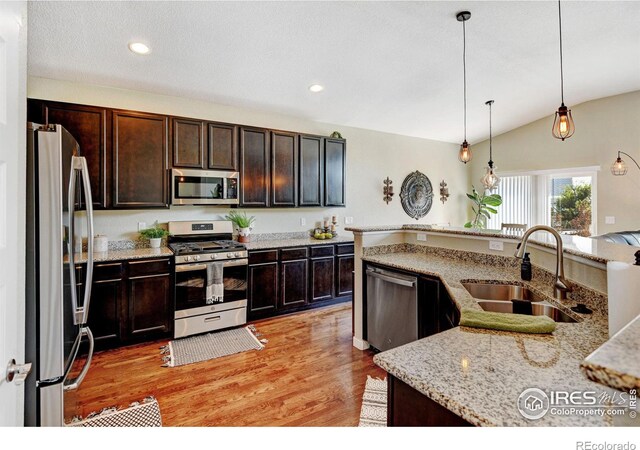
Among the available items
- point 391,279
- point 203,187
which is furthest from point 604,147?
point 203,187

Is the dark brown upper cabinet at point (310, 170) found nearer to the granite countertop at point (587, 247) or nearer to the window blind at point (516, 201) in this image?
the granite countertop at point (587, 247)

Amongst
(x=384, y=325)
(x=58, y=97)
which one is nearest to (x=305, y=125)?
(x=58, y=97)

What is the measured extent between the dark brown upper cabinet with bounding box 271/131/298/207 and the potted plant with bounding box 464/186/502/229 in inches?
148

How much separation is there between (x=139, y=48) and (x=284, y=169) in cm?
202

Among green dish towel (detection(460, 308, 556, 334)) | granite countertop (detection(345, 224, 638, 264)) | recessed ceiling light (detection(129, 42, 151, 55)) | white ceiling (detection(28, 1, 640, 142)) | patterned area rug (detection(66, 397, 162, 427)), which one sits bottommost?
patterned area rug (detection(66, 397, 162, 427))

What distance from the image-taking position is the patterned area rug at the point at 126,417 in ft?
6.73

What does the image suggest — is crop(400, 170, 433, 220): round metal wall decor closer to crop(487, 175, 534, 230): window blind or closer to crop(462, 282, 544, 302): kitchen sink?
crop(487, 175, 534, 230): window blind

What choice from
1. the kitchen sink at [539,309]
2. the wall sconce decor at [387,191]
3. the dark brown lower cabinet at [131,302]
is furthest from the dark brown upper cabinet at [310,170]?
the kitchen sink at [539,309]

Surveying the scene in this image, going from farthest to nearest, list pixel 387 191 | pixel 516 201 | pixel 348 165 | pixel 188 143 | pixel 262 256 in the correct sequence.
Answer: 1. pixel 516 201
2. pixel 387 191
3. pixel 348 165
4. pixel 262 256
5. pixel 188 143

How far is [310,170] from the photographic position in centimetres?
454

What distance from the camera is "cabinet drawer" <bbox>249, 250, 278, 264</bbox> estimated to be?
3.83 meters

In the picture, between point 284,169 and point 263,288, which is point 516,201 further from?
point 263,288

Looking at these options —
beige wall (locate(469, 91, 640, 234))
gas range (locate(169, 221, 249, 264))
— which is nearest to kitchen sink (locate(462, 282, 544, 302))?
gas range (locate(169, 221, 249, 264))

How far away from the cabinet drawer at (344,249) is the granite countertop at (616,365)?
396 centimetres
